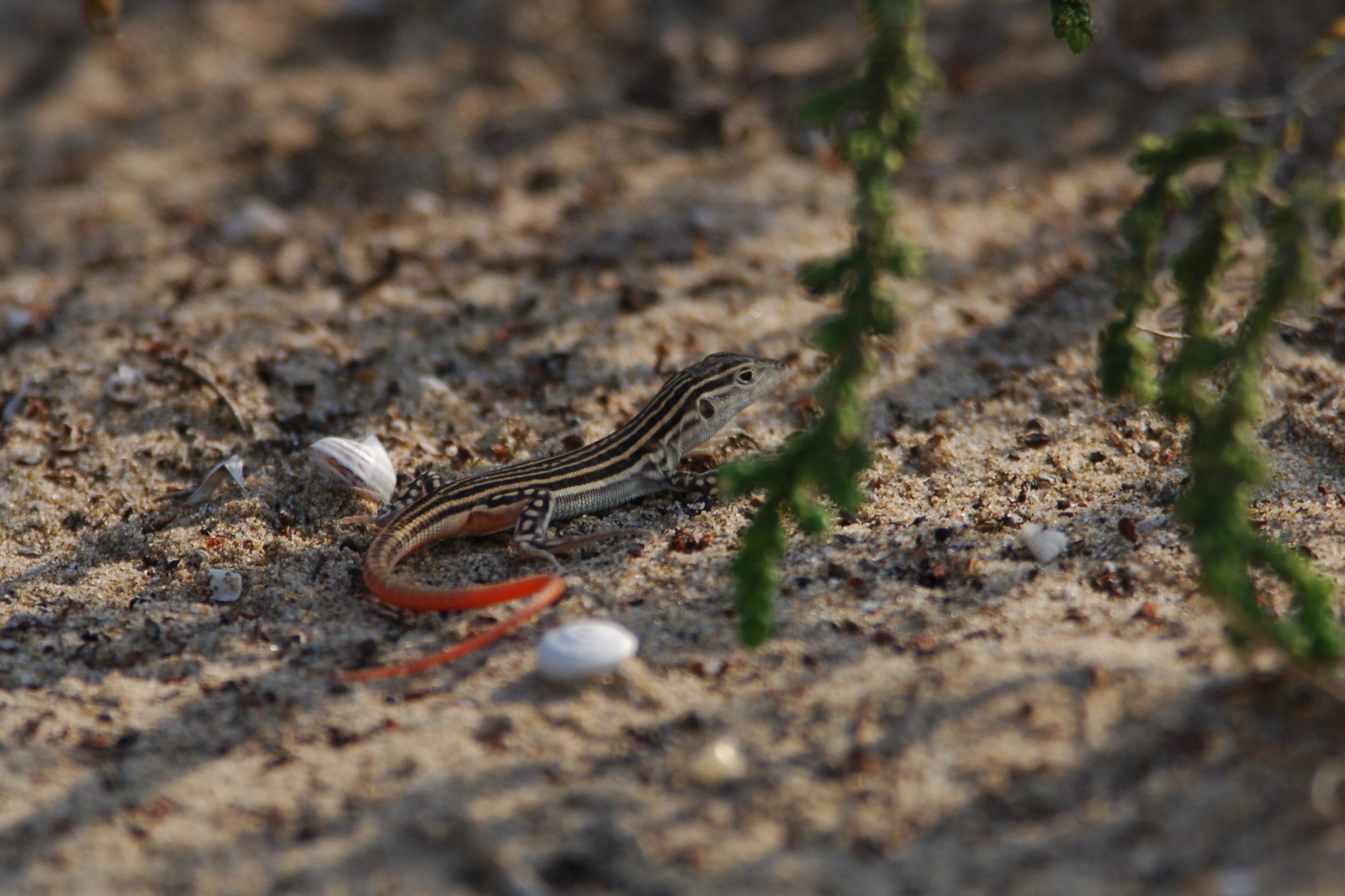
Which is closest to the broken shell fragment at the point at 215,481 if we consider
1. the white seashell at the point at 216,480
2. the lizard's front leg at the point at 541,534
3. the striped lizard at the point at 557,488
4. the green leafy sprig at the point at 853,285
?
the white seashell at the point at 216,480

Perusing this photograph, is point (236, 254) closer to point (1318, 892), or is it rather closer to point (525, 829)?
point (525, 829)

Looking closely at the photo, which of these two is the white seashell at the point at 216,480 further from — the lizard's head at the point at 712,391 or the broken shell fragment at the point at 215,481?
the lizard's head at the point at 712,391

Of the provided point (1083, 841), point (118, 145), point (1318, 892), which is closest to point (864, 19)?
point (1083, 841)

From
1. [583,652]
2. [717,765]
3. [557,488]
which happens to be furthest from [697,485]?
[717,765]

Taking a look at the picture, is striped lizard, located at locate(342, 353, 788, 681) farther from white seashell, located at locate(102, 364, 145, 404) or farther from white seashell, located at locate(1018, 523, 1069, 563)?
white seashell, located at locate(102, 364, 145, 404)

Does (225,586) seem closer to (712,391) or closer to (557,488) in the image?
(557,488)

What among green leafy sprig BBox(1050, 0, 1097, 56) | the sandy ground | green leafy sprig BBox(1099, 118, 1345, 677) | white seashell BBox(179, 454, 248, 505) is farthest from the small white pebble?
green leafy sprig BBox(1099, 118, 1345, 677)
